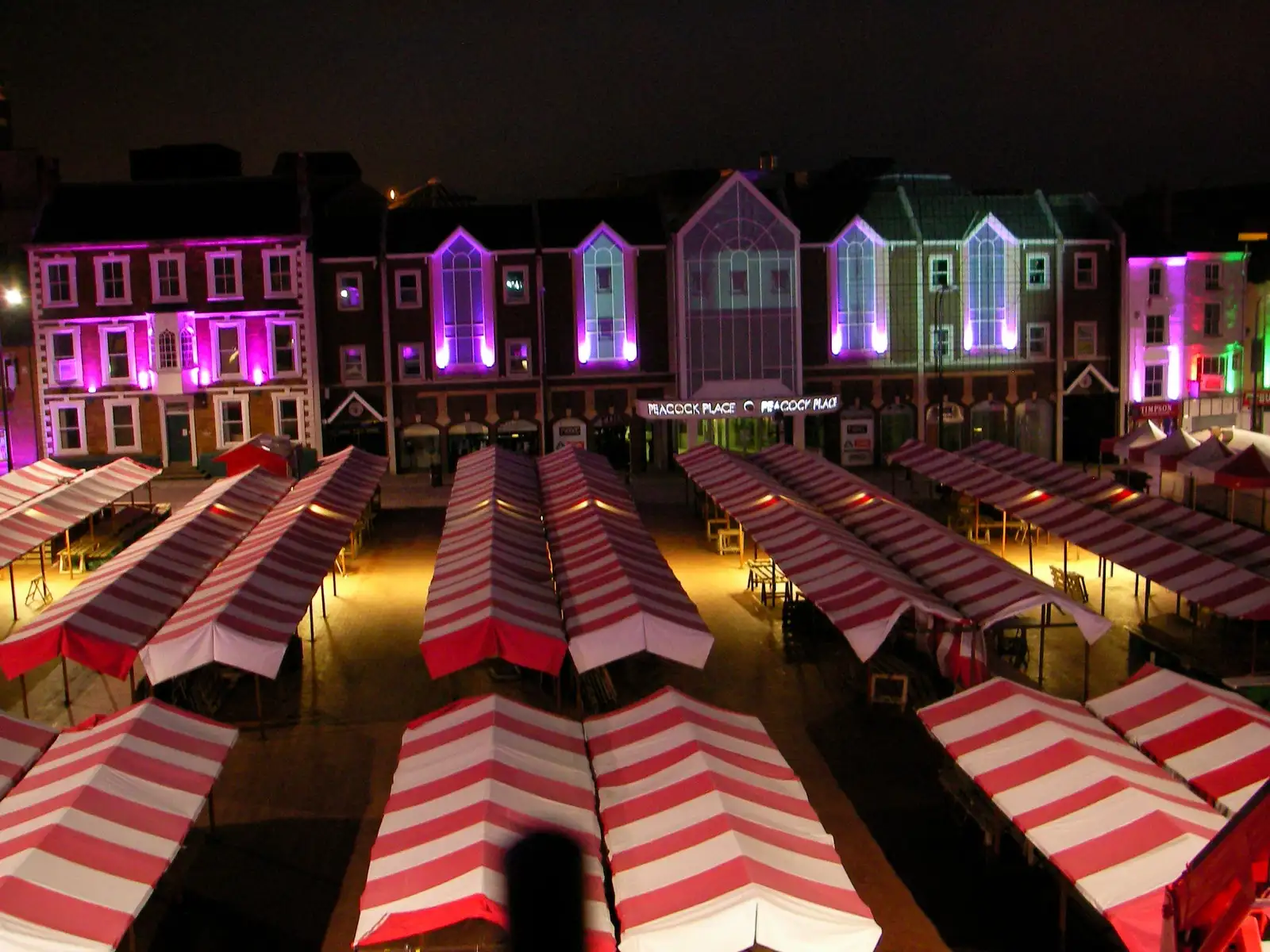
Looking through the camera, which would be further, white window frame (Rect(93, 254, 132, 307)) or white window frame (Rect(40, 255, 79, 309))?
white window frame (Rect(93, 254, 132, 307))

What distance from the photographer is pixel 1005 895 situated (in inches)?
533

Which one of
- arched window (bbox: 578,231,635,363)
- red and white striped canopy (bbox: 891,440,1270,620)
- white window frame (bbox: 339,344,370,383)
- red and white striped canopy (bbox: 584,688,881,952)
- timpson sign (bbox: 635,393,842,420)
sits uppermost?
arched window (bbox: 578,231,635,363)

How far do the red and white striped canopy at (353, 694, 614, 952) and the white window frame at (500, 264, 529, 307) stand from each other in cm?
3408

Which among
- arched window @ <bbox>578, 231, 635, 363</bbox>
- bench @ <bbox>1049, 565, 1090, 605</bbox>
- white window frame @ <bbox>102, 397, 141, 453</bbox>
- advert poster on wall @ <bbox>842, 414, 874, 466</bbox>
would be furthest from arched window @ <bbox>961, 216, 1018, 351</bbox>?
white window frame @ <bbox>102, 397, 141, 453</bbox>

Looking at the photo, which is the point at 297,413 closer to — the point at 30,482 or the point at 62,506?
the point at 30,482

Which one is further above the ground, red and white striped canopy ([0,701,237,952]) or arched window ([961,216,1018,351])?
arched window ([961,216,1018,351])

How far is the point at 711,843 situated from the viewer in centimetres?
1160

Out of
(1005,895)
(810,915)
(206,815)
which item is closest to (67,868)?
(206,815)

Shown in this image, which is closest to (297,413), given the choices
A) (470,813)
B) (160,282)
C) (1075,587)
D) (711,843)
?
(160,282)

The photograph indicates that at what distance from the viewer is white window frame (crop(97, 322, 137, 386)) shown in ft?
155

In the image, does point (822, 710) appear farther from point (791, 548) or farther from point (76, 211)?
point (76, 211)

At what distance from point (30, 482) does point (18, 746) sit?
21512 mm

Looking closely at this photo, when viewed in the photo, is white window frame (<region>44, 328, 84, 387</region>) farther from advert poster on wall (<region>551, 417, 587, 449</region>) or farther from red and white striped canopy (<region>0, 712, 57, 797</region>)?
red and white striped canopy (<region>0, 712, 57, 797</region>)

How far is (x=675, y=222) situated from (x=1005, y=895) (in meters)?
38.5
